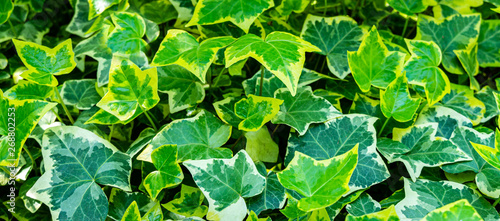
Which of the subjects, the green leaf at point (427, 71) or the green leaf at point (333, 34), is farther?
the green leaf at point (333, 34)

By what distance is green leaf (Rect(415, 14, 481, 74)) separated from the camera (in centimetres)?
110

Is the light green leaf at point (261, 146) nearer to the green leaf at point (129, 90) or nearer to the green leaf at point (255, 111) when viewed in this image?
the green leaf at point (255, 111)

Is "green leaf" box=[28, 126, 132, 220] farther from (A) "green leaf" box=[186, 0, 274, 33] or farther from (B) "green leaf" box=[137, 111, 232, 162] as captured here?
(A) "green leaf" box=[186, 0, 274, 33]

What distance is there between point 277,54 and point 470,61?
27.5 inches

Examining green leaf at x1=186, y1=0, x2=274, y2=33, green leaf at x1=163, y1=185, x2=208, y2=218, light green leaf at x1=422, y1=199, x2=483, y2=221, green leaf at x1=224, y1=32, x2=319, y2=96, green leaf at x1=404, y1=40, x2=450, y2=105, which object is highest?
green leaf at x1=186, y1=0, x2=274, y2=33

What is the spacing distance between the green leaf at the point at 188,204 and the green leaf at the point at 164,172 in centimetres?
6

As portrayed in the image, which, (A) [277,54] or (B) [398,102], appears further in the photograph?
(B) [398,102]

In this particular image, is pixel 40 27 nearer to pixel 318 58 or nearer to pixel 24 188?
pixel 24 188

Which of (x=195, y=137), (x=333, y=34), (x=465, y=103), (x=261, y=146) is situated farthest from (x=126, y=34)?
(x=465, y=103)

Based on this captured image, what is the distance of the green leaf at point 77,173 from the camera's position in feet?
2.55

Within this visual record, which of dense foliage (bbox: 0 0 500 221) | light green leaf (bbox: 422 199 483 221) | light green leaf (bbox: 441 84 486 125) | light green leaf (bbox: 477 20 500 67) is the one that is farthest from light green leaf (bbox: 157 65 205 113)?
light green leaf (bbox: 477 20 500 67)

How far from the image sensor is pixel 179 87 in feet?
3.07

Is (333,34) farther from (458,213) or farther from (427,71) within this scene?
(458,213)

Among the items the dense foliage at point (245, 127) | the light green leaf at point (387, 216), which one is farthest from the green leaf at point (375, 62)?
the light green leaf at point (387, 216)
